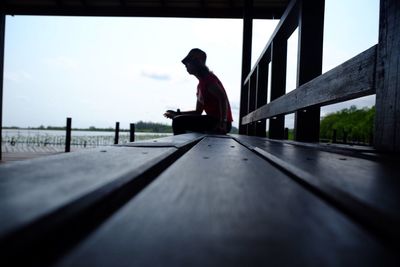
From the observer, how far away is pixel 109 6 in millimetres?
5793

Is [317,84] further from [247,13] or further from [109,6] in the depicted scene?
[109,6]

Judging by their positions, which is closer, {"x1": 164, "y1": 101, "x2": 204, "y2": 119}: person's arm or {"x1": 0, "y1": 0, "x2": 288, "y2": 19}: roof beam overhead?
{"x1": 164, "y1": 101, "x2": 204, "y2": 119}: person's arm

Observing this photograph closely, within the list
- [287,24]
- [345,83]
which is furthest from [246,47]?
[345,83]

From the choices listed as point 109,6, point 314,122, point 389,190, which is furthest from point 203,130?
point 109,6

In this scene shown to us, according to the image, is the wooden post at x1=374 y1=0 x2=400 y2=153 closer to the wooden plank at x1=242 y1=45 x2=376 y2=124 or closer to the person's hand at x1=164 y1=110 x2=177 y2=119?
the wooden plank at x1=242 y1=45 x2=376 y2=124

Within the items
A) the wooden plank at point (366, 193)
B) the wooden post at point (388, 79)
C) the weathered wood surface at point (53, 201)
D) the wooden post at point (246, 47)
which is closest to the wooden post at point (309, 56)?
the wooden post at point (388, 79)

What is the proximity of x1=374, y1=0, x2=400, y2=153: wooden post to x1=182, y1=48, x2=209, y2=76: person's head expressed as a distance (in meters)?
2.54

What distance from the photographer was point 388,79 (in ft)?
2.87

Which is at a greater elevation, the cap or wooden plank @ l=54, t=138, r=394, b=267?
the cap

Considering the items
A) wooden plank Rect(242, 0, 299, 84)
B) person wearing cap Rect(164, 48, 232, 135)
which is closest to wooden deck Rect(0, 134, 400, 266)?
wooden plank Rect(242, 0, 299, 84)

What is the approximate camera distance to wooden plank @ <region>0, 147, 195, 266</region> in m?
0.19

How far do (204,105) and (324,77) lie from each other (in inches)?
91.1

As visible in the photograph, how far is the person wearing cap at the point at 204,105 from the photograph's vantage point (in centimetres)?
323

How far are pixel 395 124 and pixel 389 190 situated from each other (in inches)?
24.3
